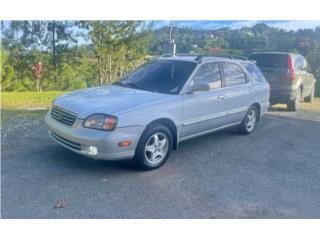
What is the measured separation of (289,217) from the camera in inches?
121

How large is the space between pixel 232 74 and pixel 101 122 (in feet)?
9.26

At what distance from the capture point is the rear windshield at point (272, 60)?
8305 mm

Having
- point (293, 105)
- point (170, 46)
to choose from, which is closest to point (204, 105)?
point (293, 105)

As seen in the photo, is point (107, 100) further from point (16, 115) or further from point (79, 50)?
point (79, 50)

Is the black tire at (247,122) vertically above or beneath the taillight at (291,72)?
beneath

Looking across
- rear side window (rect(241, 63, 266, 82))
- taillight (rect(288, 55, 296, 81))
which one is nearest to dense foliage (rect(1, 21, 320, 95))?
taillight (rect(288, 55, 296, 81))

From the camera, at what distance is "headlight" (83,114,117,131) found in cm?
363

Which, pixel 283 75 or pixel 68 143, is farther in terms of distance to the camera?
pixel 283 75

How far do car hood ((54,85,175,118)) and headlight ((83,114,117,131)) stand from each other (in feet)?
0.21

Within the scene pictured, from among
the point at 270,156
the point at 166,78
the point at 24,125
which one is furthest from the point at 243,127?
the point at 24,125

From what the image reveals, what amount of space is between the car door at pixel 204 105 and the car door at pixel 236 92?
18cm

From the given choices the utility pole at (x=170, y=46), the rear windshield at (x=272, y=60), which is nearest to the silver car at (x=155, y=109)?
the rear windshield at (x=272, y=60)

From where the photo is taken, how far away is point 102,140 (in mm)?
3590

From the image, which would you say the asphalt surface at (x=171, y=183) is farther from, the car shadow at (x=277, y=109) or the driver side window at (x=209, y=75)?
the car shadow at (x=277, y=109)
